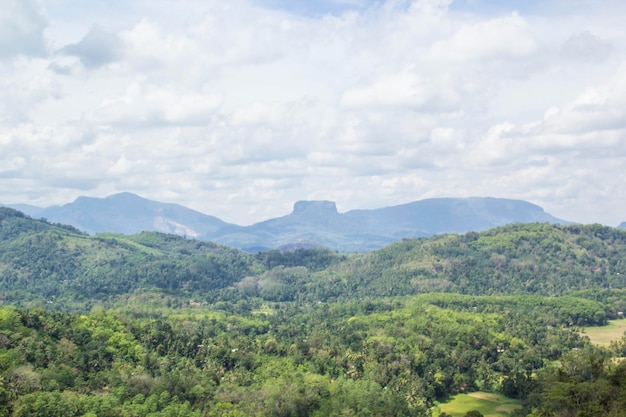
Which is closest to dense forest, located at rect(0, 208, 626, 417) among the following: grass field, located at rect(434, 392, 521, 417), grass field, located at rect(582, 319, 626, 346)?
grass field, located at rect(434, 392, 521, 417)

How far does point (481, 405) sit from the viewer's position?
11025 centimetres

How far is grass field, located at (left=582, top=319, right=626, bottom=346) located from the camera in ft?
485

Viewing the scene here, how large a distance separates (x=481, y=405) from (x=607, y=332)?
213 feet

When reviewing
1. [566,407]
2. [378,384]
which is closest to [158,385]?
[378,384]

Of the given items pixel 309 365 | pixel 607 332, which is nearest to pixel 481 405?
pixel 309 365

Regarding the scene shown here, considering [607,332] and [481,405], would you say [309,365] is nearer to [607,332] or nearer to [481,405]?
[481,405]

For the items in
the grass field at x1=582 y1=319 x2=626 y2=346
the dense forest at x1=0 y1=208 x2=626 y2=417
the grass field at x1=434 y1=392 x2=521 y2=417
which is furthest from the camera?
the grass field at x1=582 y1=319 x2=626 y2=346

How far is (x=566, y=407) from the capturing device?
81000mm

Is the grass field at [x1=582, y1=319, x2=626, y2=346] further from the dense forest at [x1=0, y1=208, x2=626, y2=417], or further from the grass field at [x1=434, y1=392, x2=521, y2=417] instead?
the grass field at [x1=434, y1=392, x2=521, y2=417]

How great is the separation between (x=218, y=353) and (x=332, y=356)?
20815 millimetres

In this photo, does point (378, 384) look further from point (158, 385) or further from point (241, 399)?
point (158, 385)

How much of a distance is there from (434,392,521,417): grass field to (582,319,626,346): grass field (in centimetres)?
3932

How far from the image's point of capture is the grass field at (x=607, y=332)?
485 feet

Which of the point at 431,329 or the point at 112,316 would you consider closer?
the point at 112,316
